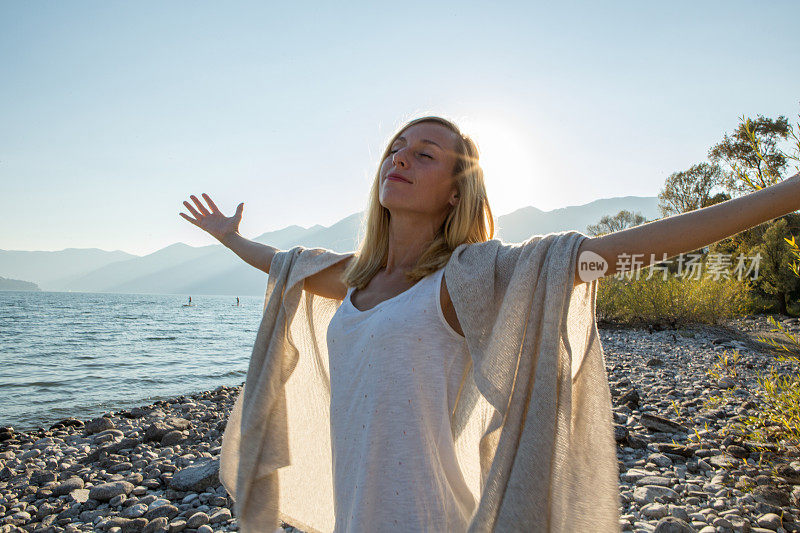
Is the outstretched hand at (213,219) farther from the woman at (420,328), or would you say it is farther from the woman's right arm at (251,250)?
the woman at (420,328)

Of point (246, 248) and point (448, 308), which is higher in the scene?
point (246, 248)

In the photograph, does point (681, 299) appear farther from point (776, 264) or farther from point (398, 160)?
point (398, 160)

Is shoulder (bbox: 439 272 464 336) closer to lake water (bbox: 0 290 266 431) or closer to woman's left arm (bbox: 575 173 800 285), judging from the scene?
woman's left arm (bbox: 575 173 800 285)

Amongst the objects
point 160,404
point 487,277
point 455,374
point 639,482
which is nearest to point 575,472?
point 455,374

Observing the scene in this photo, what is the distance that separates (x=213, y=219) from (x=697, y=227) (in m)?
2.40

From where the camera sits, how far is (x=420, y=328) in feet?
5.60

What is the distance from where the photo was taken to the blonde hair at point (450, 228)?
1999 mm

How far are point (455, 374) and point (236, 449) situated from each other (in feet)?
4.15

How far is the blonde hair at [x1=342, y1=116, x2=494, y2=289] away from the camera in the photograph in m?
2.00

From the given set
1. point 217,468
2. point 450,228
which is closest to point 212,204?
point 450,228

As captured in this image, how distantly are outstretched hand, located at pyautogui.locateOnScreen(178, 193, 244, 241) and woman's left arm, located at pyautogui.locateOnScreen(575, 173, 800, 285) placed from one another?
2.05 metres

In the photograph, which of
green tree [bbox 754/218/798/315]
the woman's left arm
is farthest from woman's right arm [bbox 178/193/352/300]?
green tree [bbox 754/218/798/315]

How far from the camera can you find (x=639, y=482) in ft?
12.0

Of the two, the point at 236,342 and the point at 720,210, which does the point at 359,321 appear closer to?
the point at 720,210
